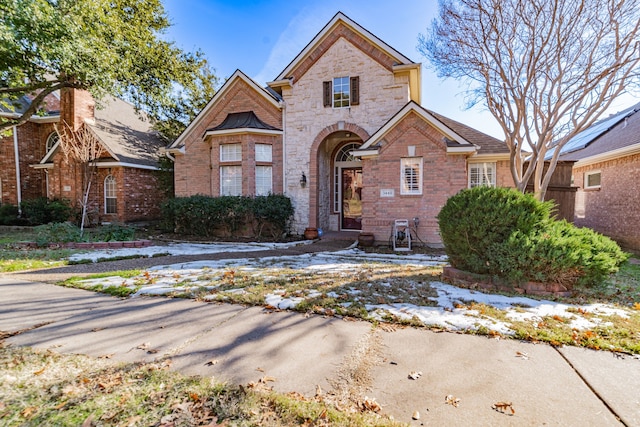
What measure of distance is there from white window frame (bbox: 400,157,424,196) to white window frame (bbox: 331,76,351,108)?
377 centimetres

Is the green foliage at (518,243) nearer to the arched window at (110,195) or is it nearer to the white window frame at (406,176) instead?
the white window frame at (406,176)

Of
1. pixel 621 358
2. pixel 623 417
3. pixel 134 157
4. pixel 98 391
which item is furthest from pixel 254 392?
pixel 134 157

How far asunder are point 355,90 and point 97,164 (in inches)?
505

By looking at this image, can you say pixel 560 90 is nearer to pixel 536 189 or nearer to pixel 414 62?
pixel 536 189

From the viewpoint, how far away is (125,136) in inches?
690

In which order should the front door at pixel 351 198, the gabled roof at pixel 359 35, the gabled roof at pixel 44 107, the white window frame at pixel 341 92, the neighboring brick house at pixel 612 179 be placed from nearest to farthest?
1. the neighboring brick house at pixel 612 179
2. the gabled roof at pixel 359 35
3. the white window frame at pixel 341 92
4. the front door at pixel 351 198
5. the gabled roof at pixel 44 107

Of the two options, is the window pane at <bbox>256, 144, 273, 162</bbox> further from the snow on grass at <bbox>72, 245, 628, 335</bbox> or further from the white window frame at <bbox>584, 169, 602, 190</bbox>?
the white window frame at <bbox>584, 169, 602, 190</bbox>

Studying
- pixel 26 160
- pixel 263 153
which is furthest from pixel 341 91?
pixel 26 160

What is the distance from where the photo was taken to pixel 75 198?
15109mm

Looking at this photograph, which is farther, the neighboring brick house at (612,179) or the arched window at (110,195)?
the arched window at (110,195)

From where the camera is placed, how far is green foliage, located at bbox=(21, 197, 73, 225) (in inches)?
582

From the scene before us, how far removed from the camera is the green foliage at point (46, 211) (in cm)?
1477

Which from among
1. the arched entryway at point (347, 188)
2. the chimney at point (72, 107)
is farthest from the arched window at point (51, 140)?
the arched entryway at point (347, 188)

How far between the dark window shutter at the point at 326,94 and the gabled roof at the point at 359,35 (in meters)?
1.28
